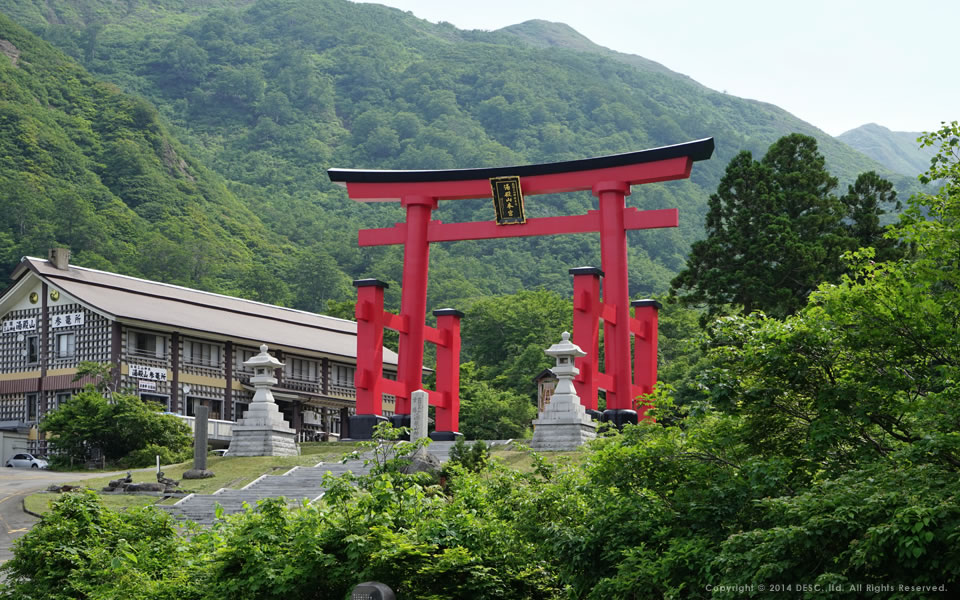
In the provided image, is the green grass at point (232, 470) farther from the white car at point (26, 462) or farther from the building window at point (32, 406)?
the building window at point (32, 406)

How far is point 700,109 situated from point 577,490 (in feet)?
487

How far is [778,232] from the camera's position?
27109 millimetres

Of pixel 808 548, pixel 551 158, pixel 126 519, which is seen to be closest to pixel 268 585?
pixel 126 519

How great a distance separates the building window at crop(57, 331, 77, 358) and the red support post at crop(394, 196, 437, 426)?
627 inches

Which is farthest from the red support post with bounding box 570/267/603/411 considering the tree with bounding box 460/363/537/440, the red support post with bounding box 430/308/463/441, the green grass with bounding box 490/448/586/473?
the tree with bounding box 460/363/537/440

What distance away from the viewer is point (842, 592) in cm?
720

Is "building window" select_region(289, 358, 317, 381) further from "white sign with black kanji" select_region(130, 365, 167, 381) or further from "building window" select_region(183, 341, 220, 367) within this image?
"white sign with black kanji" select_region(130, 365, 167, 381)

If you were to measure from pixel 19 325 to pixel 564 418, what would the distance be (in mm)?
24705

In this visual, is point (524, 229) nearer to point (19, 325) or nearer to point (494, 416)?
point (494, 416)

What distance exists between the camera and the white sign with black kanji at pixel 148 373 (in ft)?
124

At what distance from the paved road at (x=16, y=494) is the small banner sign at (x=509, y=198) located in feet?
41.6

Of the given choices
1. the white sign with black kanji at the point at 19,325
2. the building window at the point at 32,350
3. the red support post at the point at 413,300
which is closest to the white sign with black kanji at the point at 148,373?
the building window at the point at 32,350

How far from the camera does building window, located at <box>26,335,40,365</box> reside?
39.4 metres

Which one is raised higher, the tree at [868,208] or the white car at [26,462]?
the tree at [868,208]
